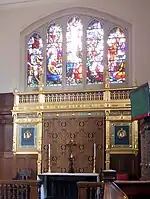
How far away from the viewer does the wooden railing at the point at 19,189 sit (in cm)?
768

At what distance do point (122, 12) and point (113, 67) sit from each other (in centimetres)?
153

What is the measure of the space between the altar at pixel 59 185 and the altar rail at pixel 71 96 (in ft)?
6.83

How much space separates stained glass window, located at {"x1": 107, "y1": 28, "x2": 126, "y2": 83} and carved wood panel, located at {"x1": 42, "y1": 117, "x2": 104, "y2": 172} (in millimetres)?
Answer: 1430

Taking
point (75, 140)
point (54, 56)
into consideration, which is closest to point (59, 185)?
point (75, 140)

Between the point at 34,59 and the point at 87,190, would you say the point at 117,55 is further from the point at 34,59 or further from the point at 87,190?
the point at 87,190

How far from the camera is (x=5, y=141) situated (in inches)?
468

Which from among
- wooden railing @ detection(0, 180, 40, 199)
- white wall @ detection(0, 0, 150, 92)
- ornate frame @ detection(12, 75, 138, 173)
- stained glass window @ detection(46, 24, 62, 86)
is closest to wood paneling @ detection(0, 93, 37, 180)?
ornate frame @ detection(12, 75, 138, 173)

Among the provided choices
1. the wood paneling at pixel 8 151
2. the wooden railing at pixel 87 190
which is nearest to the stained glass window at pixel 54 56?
the wood paneling at pixel 8 151

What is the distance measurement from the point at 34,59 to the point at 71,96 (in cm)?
193

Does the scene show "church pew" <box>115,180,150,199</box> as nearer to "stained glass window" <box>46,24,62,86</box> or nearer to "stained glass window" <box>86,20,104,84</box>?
"stained glass window" <box>86,20,104,84</box>

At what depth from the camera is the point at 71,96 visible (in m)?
11.4

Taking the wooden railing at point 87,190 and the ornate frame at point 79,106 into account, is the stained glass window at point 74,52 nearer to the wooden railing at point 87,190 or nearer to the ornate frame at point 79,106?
the ornate frame at point 79,106

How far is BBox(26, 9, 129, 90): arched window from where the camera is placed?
11914 millimetres

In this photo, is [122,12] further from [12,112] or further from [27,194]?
[27,194]
